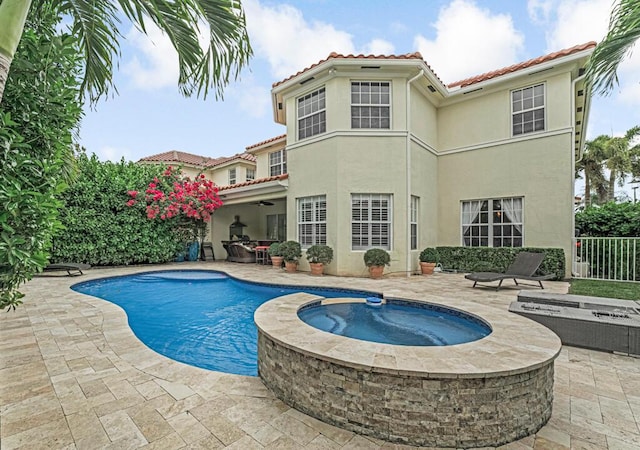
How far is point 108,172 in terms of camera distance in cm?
1430

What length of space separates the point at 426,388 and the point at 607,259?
1218cm

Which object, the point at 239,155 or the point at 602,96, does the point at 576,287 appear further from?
the point at 239,155

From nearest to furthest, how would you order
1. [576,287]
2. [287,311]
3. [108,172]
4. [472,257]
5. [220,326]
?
[287,311], [220,326], [576,287], [472,257], [108,172]

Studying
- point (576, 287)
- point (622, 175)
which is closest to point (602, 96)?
point (576, 287)

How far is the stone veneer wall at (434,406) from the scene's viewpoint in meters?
2.63

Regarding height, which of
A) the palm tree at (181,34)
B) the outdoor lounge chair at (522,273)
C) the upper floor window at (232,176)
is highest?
the upper floor window at (232,176)

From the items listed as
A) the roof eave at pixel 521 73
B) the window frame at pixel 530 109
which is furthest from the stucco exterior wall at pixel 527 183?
the roof eave at pixel 521 73

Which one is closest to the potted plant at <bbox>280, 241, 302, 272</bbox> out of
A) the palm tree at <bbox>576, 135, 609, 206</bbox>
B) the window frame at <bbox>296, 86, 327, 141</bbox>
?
the window frame at <bbox>296, 86, 327, 141</bbox>

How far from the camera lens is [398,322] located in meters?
5.91

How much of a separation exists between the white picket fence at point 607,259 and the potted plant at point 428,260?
460 cm

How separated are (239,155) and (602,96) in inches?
761

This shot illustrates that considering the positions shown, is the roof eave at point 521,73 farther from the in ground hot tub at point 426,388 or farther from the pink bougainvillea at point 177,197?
the pink bougainvillea at point 177,197

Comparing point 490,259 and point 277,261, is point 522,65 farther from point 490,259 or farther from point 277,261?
point 277,261

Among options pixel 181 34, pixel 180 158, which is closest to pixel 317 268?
pixel 181 34
